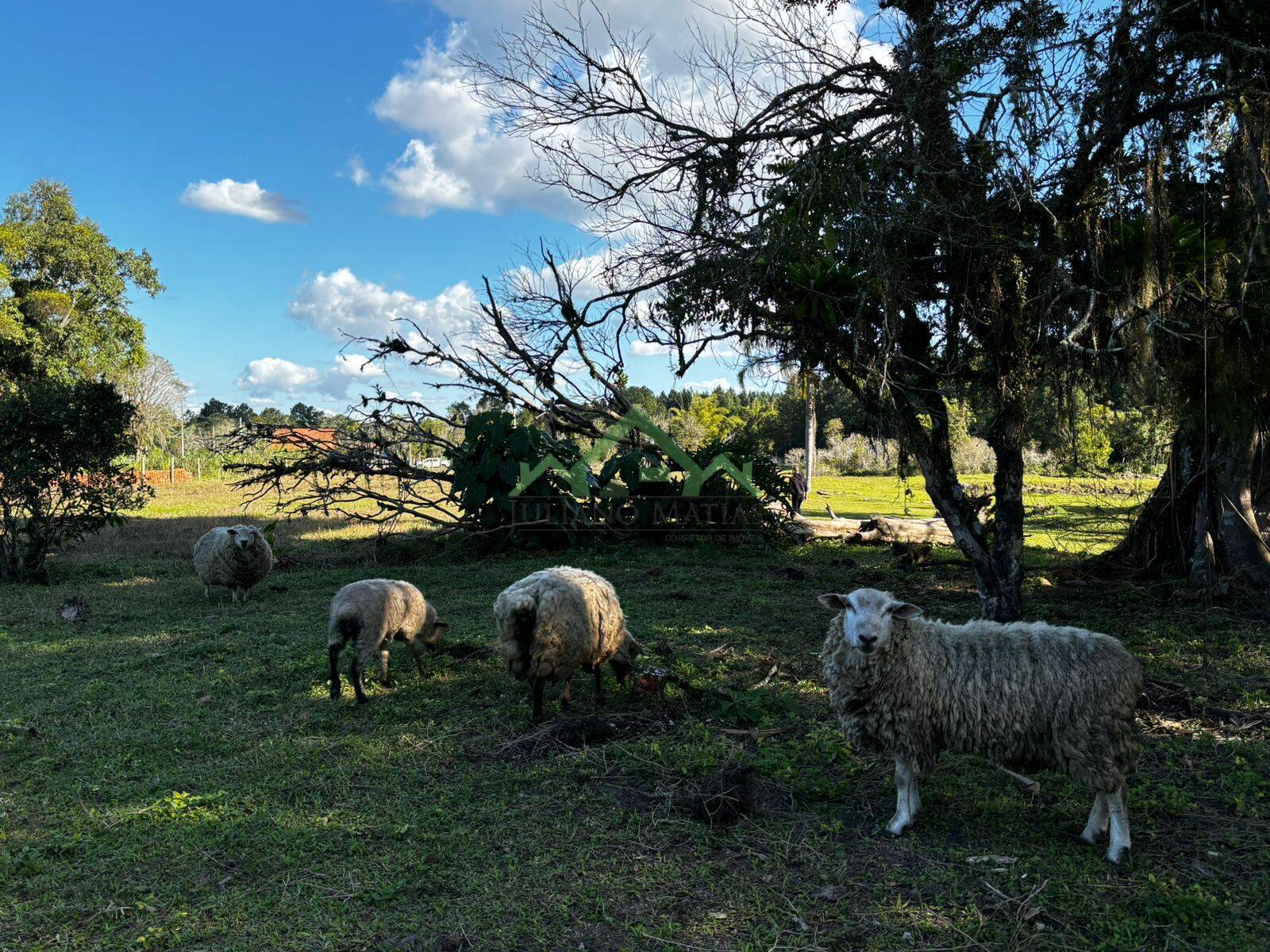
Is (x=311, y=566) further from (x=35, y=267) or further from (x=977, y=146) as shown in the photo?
(x=35, y=267)

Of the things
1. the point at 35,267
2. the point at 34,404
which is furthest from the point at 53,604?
the point at 35,267

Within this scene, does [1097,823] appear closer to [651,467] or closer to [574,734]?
[574,734]

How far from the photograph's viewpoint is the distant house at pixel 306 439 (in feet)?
46.0

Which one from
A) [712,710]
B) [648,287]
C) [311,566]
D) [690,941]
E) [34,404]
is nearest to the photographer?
[690,941]

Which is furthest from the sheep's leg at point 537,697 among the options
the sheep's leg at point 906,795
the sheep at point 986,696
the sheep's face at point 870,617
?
the sheep's leg at point 906,795

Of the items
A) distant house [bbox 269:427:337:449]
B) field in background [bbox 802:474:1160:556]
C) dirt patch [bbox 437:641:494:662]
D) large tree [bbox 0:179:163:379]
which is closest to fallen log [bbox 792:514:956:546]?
field in background [bbox 802:474:1160:556]

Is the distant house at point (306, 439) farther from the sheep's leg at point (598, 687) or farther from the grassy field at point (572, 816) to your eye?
the sheep's leg at point (598, 687)

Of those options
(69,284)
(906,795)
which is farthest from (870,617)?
(69,284)

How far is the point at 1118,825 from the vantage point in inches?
153

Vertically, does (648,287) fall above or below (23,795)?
above

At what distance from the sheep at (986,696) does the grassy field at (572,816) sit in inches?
15.3

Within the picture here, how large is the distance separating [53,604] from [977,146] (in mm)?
12418

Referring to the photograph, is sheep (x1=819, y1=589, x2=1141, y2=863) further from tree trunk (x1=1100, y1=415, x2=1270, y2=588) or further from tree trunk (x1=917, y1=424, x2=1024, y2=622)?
tree trunk (x1=1100, y1=415, x2=1270, y2=588)

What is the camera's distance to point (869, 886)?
3.66m
